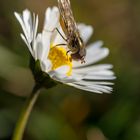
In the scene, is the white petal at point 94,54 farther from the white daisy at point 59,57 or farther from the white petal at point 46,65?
the white petal at point 46,65

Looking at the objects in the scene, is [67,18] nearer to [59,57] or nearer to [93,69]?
[59,57]

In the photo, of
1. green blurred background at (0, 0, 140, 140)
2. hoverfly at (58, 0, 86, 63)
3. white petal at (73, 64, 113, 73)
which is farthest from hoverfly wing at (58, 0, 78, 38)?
green blurred background at (0, 0, 140, 140)

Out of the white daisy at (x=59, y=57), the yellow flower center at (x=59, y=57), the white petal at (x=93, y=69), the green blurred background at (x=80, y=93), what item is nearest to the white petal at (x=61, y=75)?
the white daisy at (x=59, y=57)

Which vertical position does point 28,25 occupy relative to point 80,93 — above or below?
above

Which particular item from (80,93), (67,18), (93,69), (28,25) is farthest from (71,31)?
(80,93)

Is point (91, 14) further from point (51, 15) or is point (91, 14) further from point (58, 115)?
point (51, 15)

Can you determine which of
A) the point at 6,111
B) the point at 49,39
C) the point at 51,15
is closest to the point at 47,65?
the point at 49,39
